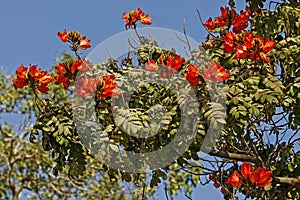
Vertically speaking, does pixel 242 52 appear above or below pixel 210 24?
below

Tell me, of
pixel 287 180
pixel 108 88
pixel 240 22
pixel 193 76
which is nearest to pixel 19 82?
pixel 108 88

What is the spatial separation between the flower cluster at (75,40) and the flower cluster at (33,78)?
0.96ft

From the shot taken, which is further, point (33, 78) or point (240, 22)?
point (240, 22)

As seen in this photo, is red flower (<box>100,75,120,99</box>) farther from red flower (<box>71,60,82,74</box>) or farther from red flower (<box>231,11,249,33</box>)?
red flower (<box>231,11,249,33</box>)

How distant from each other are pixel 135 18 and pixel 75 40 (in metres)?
0.59

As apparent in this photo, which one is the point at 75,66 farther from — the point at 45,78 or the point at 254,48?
the point at 254,48

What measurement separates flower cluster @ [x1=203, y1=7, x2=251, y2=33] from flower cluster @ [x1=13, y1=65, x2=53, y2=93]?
1.33 meters

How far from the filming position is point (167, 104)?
338cm

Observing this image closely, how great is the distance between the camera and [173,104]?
11.0 feet

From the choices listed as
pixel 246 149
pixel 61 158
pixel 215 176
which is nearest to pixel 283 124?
pixel 246 149

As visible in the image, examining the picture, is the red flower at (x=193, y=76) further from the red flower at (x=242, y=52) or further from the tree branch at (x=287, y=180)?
the tree branch at (x=287, y=180)

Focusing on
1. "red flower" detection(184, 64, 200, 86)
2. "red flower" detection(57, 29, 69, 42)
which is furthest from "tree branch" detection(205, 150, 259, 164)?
"red flower" detection(57, 29, 69, 42)

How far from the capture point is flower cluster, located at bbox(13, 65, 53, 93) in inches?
142

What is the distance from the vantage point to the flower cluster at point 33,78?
11.8ft
